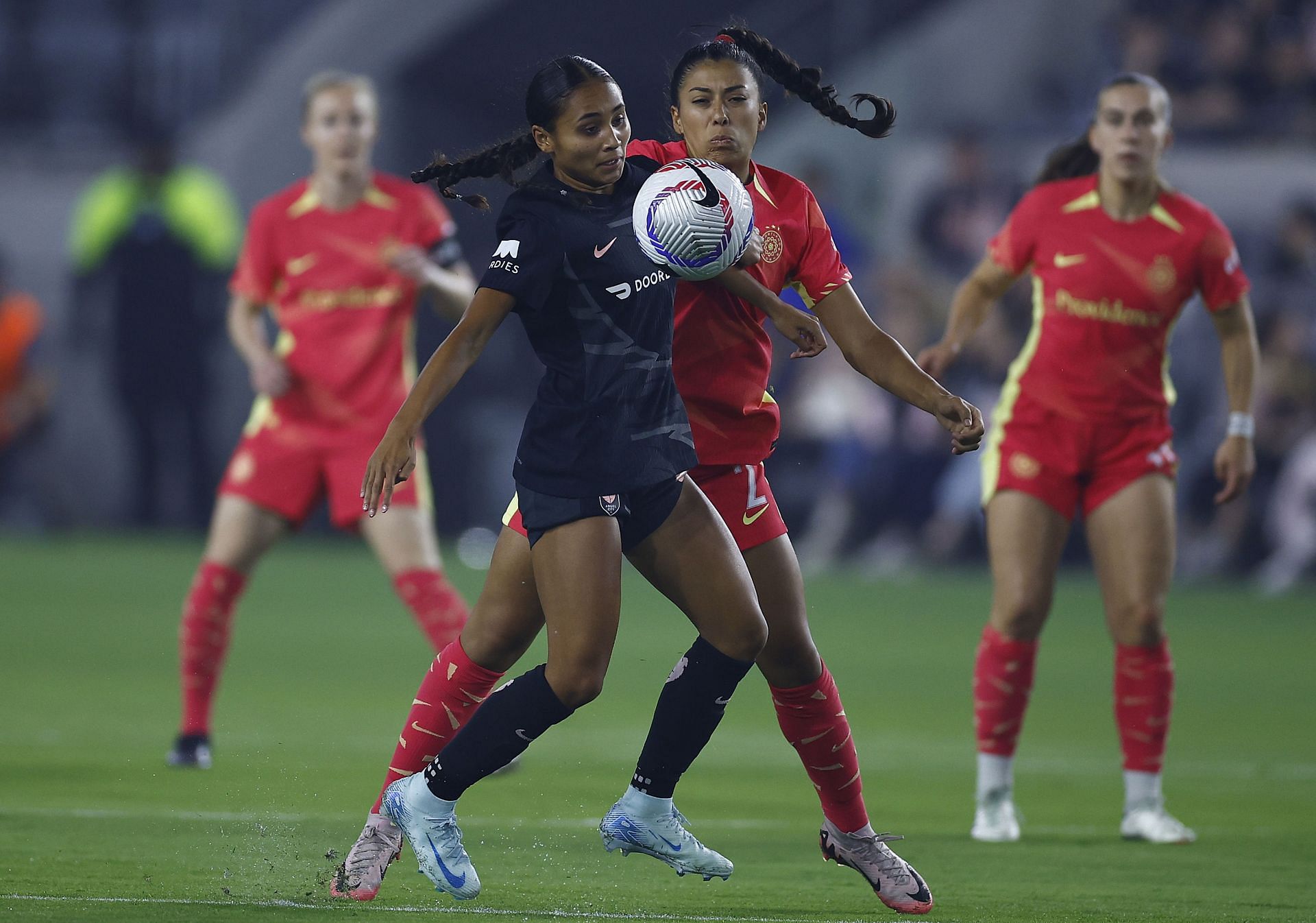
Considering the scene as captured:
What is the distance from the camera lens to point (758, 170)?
208 inches

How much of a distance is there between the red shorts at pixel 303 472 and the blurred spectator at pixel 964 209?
9827 mm

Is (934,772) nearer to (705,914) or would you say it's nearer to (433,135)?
(705,914)

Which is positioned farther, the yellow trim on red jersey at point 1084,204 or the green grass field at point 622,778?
the yellow trim on red jersey at point 1084,204

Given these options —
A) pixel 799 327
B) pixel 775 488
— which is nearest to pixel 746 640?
pixel 799 327

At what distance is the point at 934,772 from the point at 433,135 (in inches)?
518

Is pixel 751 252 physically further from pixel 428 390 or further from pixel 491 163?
pixel 428 390

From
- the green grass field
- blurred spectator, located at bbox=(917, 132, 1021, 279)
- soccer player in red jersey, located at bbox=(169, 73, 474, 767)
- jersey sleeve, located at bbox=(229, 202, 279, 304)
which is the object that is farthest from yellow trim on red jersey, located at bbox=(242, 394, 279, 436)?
blurred spectator, located at bbox=(917, 132, 1021, 279)

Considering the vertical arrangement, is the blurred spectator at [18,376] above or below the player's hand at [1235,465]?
above

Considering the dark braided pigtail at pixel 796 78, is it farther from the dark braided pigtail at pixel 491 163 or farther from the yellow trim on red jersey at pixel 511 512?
the yellow trim on red jersey at pixel 511 512

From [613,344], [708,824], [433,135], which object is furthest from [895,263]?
[613,344]

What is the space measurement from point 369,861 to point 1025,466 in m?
2.68

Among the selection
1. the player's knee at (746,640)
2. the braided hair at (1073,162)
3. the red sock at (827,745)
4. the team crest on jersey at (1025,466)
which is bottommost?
the red sock at (827,745)

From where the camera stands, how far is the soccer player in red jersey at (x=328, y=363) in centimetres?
743

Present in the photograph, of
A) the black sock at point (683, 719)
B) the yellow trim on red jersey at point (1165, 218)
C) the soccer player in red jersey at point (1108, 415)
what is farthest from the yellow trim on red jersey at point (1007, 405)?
the black sock at point (683, 719)
